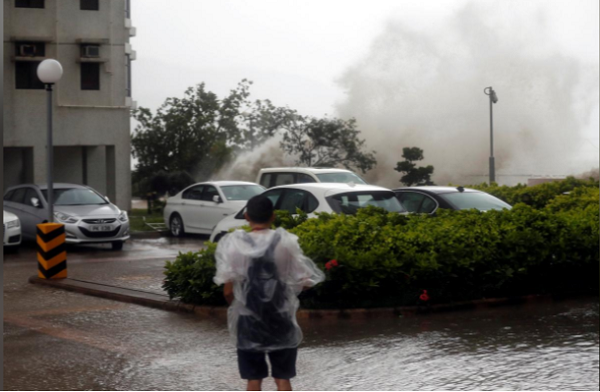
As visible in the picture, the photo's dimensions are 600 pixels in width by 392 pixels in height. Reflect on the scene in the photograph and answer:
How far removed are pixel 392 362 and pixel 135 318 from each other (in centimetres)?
359

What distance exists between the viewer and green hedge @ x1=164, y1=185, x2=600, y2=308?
394 inches

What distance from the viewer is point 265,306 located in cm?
524

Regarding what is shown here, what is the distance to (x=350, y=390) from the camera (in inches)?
262

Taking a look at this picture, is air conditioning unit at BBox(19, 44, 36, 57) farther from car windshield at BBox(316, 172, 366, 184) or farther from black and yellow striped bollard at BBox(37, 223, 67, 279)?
black and yellow striped bollard at BBox(37, 223, 67, 279)

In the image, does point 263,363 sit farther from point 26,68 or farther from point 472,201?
point 26,68

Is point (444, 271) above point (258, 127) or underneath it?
underneath

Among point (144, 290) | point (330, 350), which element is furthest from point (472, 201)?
point (330, 350)

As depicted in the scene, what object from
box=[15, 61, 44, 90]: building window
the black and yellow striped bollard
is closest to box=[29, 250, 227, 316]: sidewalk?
the black and yellow striped bollard

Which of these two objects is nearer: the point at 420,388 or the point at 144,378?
the point at 420,388

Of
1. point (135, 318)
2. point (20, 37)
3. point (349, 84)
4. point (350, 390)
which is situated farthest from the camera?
point (349, 84)

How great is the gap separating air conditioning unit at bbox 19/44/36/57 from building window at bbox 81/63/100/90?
176 cm

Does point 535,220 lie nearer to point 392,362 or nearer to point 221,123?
point 392,362

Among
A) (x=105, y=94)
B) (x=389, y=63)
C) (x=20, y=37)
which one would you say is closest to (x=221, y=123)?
(x=105, y=94)

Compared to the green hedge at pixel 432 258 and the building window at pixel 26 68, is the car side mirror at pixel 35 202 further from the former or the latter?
the building window at pixel 26 68
